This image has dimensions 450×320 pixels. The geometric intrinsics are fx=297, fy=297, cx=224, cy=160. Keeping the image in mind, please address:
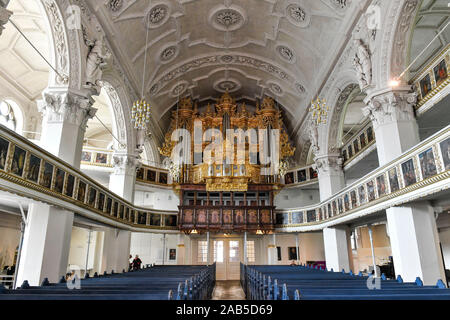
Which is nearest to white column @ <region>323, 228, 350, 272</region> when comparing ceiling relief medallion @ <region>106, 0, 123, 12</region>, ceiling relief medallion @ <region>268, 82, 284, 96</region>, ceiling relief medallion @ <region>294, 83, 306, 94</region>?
ceiling relief medallion @ <region>294, 83, 306, 94</region>

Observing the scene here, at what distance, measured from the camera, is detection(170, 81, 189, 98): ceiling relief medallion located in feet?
65.8

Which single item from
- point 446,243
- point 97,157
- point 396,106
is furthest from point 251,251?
point 396,106

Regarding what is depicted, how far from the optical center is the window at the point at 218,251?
21297 mm

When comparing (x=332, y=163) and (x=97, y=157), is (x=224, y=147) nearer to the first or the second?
(x=332, y=163)

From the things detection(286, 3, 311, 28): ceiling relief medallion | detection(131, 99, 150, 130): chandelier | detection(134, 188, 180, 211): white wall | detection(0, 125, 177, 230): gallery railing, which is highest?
detection(286, 3, 311, 28): ceiling relief medallion

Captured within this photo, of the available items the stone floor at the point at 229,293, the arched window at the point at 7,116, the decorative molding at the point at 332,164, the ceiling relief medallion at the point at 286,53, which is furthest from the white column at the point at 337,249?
the arched window at the point at 7,116

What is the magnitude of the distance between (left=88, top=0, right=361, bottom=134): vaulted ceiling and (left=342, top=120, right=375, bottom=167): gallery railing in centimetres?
341

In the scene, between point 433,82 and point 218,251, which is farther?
point 218,251

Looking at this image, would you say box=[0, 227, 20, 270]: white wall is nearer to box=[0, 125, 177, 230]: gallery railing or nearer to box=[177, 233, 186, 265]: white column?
box=[0, 125, 177, 230]: gallery railing

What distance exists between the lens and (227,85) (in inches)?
882

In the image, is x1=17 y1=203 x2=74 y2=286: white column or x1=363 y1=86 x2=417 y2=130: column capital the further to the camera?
x1=363 y1=86 x2=417 y2=130: column capital

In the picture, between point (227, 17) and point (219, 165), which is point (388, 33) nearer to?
point (227, 17)

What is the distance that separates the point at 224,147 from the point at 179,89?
5.19 meters

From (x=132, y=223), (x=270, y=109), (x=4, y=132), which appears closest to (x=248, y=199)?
(x=270, y=109)
